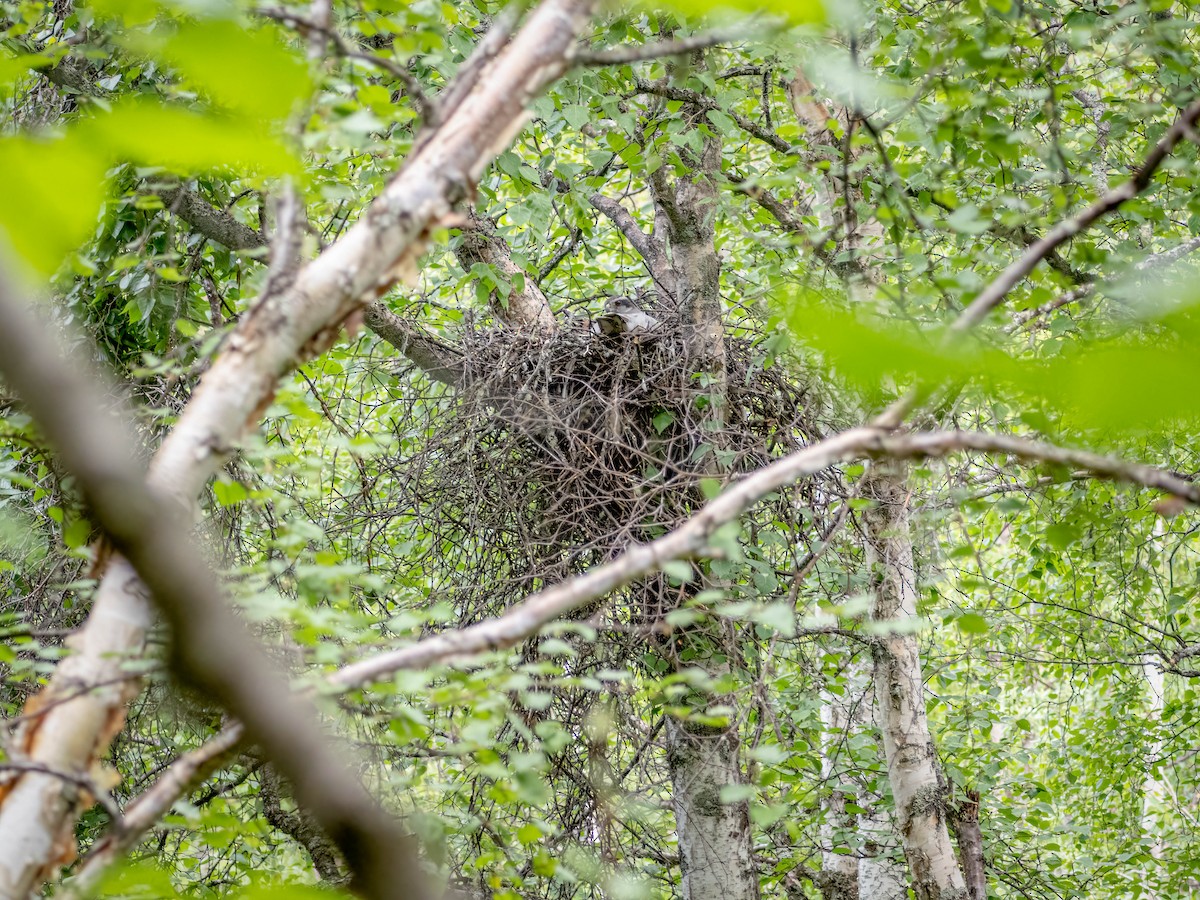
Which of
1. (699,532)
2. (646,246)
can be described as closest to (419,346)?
(646,246)

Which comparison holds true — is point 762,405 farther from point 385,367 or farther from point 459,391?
point 385,367

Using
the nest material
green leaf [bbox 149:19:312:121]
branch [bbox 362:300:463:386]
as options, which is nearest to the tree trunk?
the nest material

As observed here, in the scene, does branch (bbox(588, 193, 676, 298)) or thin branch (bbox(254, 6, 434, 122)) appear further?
branch (bbox(588, 193, 676, 298))

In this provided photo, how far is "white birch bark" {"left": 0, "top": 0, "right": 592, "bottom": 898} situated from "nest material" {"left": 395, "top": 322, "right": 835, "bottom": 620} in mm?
1322

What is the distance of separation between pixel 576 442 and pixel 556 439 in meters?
0.09

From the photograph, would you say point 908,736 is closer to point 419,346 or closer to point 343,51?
point 419,346

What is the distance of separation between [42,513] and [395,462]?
984mm

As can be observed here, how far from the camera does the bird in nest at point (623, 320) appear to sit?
2.54m

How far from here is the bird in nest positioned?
2539 millimetres

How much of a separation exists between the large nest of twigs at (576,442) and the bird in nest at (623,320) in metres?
0.03

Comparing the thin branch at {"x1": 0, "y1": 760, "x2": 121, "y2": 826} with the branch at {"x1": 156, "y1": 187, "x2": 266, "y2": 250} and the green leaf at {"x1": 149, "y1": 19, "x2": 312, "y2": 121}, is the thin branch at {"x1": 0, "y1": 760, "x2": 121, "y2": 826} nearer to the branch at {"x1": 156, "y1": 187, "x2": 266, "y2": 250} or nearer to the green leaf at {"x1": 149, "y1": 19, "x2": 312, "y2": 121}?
the green leaf at {"x1": 149, "y1": 19, "x2": 312, "y2": 121}

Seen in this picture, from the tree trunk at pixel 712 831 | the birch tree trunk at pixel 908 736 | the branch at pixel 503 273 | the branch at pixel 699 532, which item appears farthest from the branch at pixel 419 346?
the branch at pixel 699 532

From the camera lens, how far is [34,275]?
42 cm

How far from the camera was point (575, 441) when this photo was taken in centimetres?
240
